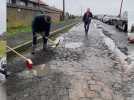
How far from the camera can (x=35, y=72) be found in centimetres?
669

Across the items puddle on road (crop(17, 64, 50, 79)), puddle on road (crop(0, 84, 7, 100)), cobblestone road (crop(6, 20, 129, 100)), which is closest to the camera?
puddle on road (crop(0, 84, 7, 100))

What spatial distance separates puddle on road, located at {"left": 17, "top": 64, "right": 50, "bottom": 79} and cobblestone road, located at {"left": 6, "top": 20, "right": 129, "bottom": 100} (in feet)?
0.07

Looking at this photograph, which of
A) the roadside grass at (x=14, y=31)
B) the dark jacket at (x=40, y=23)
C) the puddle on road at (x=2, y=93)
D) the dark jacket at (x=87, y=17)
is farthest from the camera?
the roadside grass at (x=14, y=31)

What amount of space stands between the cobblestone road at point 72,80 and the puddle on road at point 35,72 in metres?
0.02

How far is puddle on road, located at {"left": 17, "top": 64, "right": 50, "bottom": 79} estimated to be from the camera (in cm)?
637

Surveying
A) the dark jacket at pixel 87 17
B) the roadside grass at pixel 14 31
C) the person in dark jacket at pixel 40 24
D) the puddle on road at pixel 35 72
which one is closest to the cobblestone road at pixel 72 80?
the puddle on road at pixel 35 72

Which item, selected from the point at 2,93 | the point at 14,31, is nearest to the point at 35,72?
the point at 2,93

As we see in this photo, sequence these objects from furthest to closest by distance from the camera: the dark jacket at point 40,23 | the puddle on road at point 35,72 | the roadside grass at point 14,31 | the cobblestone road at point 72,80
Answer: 1. the roadside grass at point 14,31
2. the dark jacket at point 40,23
3. the puddle on road at point 35,72
4. the cobblestone road at point 72,80

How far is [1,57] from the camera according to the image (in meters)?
4.53

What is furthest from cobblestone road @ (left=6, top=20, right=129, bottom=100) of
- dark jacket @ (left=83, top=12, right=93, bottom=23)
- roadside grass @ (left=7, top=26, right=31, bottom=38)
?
roadside grass @ (left=7, top=26, right=31, bottom=38)

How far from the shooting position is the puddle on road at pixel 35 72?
6371 millimetres

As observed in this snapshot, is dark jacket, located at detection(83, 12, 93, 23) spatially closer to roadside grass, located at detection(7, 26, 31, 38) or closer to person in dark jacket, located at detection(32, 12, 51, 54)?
roadside grass, located at detection(7, 26, 31, 38)

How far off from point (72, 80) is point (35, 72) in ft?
3.63

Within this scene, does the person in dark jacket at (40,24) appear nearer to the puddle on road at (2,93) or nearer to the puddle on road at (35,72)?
the puddle on road at (35,72)
